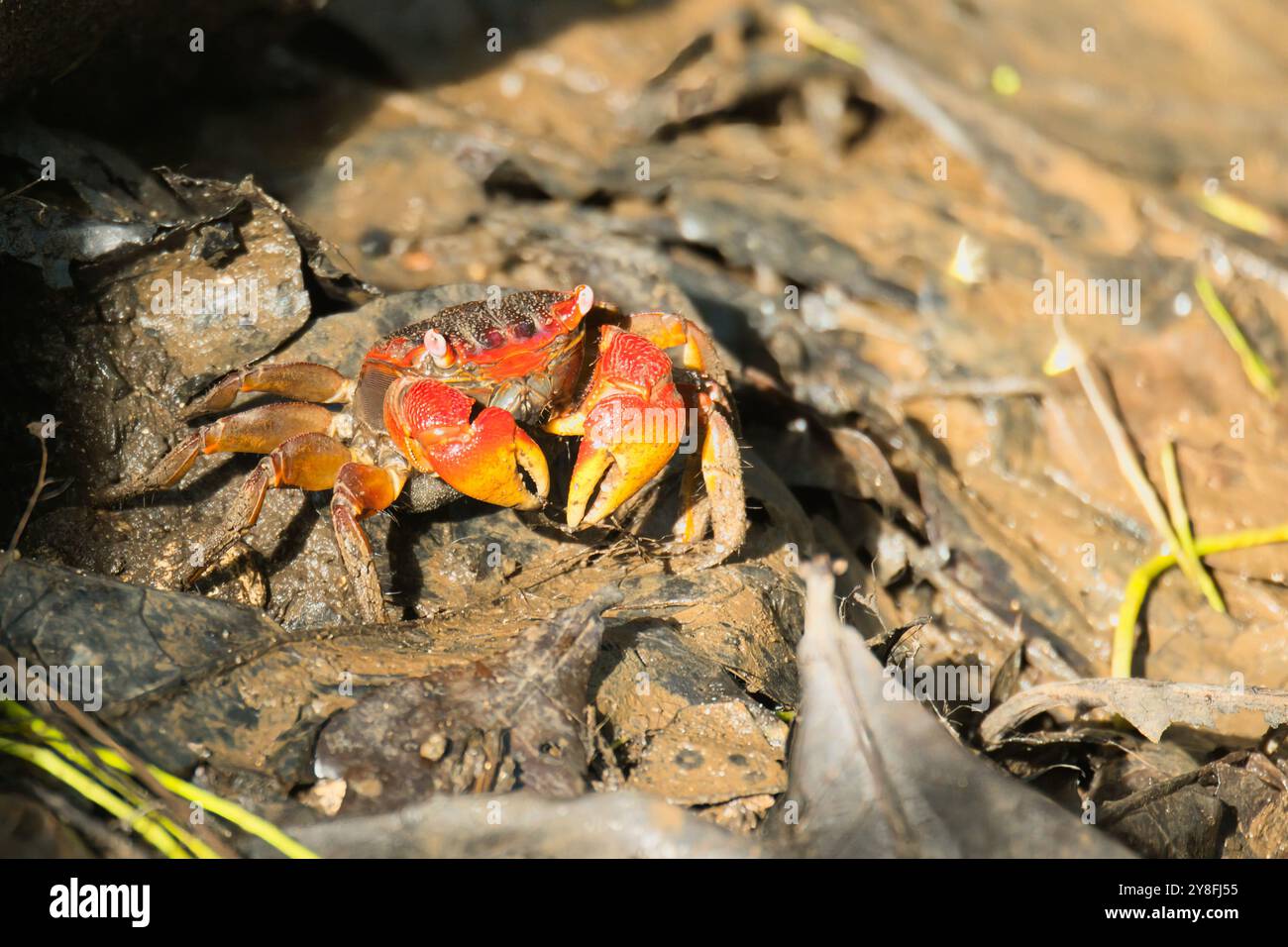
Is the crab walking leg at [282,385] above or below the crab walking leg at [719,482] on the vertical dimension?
above

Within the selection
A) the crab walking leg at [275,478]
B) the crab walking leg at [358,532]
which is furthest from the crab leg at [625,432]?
the crab walking leg at [275,478]

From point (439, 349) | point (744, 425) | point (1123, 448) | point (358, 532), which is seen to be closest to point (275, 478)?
point (358, 532)

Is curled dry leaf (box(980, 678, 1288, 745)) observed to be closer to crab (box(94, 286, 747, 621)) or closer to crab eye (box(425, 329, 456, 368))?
crab (box(94, 286, 747, 621))

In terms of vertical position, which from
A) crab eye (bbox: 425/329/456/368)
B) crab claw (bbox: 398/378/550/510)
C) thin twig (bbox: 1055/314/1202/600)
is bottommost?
thin twig (bbox: 1055/314/1202/600)

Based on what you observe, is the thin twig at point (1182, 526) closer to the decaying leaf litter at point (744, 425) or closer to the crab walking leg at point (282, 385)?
the decaying leaf litter at point (744, 425)

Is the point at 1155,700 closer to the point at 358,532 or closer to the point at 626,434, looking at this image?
the point at 626,434

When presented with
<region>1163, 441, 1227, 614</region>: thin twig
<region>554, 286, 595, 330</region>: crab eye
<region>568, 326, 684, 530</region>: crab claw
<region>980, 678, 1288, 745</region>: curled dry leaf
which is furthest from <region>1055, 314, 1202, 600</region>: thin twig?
<region>554, 286, 595, 330</region>: crab eye
